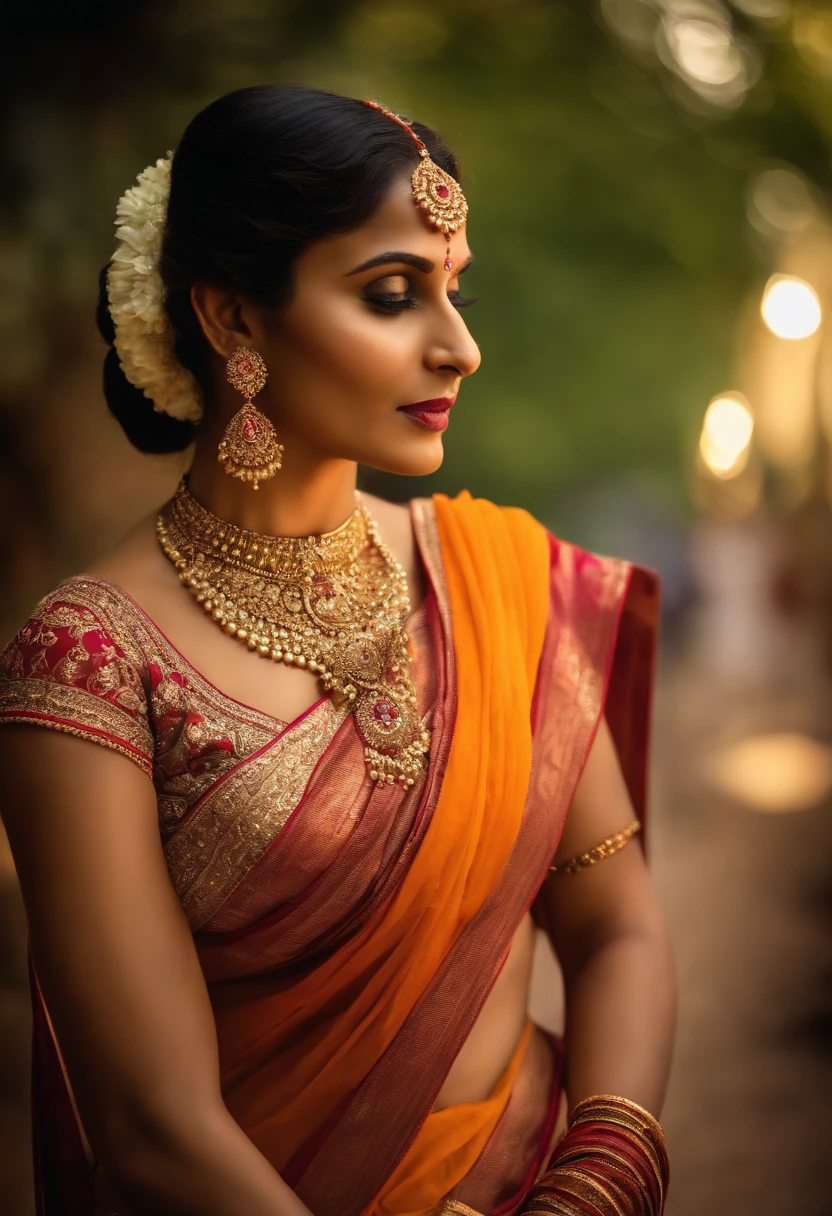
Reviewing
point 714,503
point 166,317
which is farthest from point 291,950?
point 714,503

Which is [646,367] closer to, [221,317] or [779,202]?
[779,202]

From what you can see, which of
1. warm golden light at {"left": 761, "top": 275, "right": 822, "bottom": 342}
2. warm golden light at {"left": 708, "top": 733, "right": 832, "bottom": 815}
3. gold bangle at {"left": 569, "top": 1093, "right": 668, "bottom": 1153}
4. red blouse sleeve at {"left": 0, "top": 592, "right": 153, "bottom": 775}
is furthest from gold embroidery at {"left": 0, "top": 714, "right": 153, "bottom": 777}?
warm golden light at {"left": 761, "top": 275, "right": 822, "bottom": 342}

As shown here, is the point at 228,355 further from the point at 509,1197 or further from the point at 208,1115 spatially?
the point at 509,1197

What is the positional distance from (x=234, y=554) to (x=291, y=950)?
1.33ft

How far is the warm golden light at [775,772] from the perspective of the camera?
2986 millimetres

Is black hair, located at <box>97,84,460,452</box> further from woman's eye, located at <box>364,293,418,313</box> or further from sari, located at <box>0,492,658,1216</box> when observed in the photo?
sari, located at <box>0,492,658,1216</box>

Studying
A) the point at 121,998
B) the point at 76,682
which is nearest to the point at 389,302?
the point at 76,682

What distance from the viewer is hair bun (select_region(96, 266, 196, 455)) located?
1.24 m

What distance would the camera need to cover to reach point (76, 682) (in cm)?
100

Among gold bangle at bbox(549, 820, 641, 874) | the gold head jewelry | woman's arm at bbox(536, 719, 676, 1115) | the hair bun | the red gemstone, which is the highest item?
the gold head jewelry

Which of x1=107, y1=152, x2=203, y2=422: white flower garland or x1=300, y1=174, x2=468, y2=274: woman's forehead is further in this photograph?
x1=107, y1=152, x2=203, y2=422: white flower garland

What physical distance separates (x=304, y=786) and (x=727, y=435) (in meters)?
2.38

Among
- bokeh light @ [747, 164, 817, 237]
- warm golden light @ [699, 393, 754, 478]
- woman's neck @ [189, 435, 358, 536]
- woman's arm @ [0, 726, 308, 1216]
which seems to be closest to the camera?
woman's arm @ [0, 726, 308, 1216]

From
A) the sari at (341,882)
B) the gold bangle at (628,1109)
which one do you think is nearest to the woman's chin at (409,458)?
the sari at (341,882)
